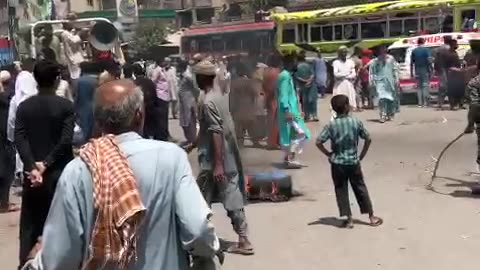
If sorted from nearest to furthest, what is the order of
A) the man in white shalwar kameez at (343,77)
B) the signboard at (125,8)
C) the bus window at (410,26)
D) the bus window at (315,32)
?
the man in white shalwar kameez at (343,77)
the signboard at (125,8)
the bus window at (410,26)
the bus window at (315,32)

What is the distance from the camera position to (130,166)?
2.93 meters

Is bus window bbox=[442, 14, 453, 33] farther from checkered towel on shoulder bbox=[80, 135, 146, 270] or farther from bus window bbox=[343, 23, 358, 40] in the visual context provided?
checkered towel on shoulder bbox=[80, 135, 146, 270]

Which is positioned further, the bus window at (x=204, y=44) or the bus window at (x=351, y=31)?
the bus window at (x=204, y=44)

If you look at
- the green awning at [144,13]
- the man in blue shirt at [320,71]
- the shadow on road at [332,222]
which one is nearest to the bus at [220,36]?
the green awning at [144,13]

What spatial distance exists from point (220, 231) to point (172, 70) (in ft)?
35.7

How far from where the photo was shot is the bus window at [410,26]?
89.1ft

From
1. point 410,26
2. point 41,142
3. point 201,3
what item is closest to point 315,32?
point 410,26

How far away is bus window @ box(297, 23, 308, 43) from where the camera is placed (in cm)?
3077

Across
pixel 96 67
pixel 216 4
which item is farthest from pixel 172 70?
pixel 216 4

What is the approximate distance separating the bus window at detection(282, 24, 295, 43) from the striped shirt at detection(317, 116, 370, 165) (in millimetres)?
24038

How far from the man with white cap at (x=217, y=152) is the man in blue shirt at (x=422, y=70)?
42.9 feet

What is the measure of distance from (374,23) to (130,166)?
85.5ft

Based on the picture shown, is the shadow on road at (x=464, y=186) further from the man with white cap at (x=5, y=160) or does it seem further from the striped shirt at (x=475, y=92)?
the man with white cap at (x=5, y=160)

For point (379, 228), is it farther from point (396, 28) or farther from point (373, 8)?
point (373, 8)
